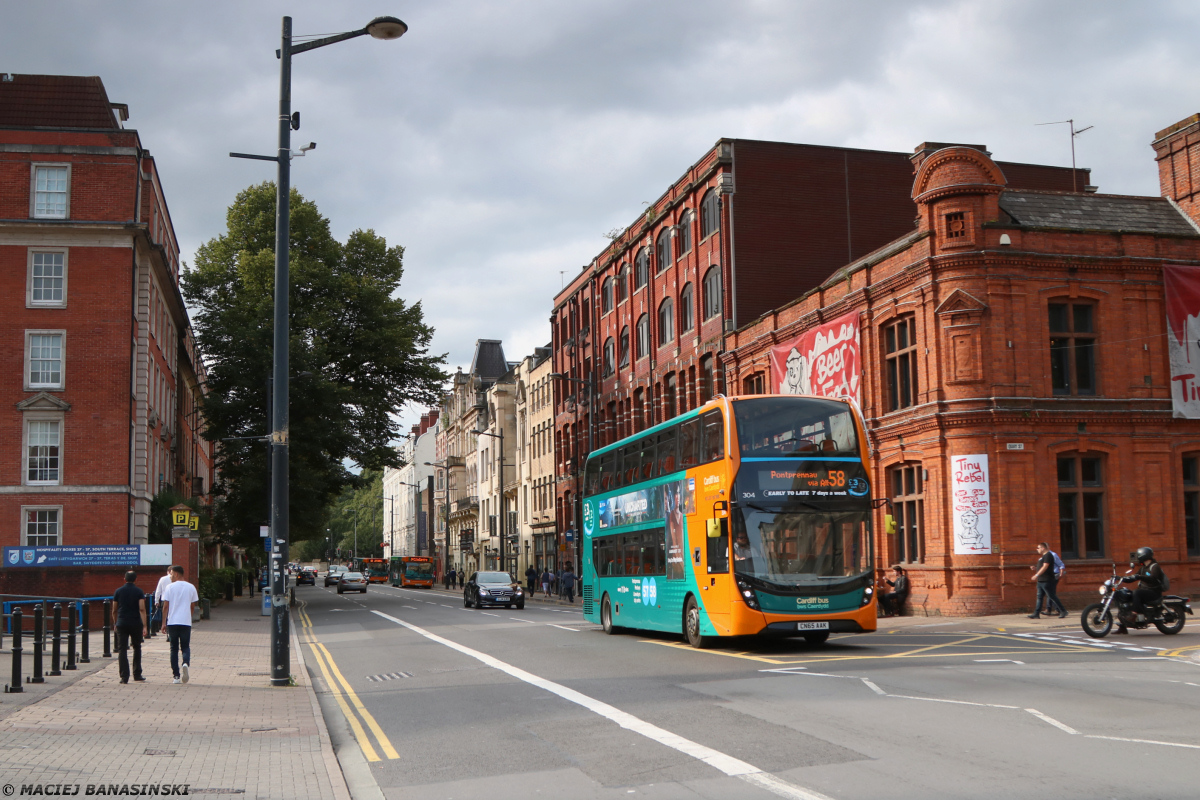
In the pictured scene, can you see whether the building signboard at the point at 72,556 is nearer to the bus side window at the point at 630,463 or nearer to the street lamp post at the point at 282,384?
the bus side window at the point at 630,463

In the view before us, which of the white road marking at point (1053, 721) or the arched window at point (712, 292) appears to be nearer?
the white road marking at point (1053, 721)

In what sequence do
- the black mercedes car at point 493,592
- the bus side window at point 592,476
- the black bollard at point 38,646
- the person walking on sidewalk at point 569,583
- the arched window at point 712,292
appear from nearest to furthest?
the black bollard at point 38,646 < the bus side window at point 592,476 < the black mercedes car at point 493,592 < the arched window at point 712,292 < the person walking on sidewalk at point 569,583

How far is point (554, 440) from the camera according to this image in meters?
69.3

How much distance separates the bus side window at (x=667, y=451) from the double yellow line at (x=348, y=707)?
690cm

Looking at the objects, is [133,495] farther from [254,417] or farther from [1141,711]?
[1141,711]

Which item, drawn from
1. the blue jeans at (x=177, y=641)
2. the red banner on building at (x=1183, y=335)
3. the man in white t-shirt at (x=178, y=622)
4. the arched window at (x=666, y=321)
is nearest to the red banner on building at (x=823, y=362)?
the red banner on building at (x=1183, y=335)

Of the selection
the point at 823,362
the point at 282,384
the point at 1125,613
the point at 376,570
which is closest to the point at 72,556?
the point at 282,384

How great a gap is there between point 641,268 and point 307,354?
637 inches

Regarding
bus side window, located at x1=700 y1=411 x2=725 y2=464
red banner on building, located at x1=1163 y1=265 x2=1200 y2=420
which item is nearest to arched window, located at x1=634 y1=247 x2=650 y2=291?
red banner on building, located at x1=1163 y1=265 x2=1200 y2=420

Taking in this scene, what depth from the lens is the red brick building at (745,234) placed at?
41.7 m

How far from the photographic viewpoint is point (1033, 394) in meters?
27.6

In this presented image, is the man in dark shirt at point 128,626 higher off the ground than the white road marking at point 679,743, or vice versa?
the man in dark shirt at point 128,626

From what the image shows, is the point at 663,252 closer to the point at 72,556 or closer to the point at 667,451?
the point at 72,556

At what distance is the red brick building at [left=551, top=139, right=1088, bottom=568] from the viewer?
41.7m
